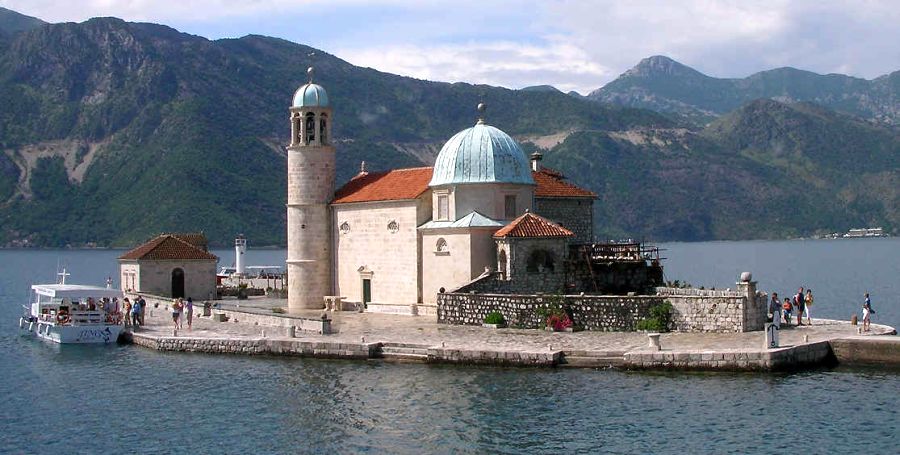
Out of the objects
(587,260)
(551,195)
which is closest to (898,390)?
(587,260)

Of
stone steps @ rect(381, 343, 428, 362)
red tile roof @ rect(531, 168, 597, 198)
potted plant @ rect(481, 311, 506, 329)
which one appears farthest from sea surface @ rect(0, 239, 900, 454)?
red tile roof @ rect(531, 168, 597, 198)

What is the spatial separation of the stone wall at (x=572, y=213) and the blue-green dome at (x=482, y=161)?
3304 mm

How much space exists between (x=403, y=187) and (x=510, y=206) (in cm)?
551

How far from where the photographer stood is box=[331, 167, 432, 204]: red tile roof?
47438 mm

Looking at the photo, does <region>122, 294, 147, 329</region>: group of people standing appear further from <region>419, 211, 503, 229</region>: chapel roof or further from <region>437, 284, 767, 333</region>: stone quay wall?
<region>437, 284, 767, 333</region>: stone quay wall

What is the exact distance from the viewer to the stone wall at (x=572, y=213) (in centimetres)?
4897

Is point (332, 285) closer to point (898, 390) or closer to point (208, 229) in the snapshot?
point (898, 390)

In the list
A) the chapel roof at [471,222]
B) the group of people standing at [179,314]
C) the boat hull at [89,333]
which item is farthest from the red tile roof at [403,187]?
the boat hull at [89,333]

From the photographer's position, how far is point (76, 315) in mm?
42875

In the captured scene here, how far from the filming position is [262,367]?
35.8 metres

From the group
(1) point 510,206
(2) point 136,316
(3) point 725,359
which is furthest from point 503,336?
(2) point 136,316

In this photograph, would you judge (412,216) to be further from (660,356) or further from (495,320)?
(660,356)

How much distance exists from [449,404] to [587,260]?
623 inches

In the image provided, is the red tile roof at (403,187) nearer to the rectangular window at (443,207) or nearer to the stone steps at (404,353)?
the rectangular window at (443,207)
